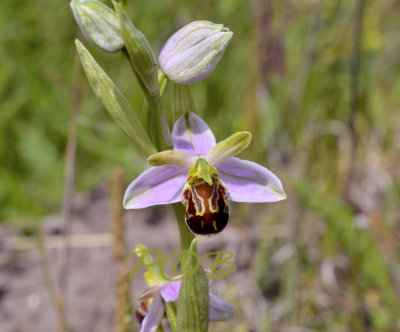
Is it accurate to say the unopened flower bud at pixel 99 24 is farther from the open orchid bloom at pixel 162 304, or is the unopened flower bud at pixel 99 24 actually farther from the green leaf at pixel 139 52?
the open orchid bloom at pixel 162 304

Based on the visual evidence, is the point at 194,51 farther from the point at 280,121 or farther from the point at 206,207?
the point at 280,121

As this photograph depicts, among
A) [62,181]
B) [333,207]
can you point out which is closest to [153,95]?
[333,207]

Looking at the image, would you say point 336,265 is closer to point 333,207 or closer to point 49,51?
point 333,207

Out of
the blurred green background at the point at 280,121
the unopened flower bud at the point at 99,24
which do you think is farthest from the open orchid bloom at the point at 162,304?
the blurred green background at the point at 280,121

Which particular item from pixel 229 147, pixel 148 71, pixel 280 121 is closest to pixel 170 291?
pixel 229 147

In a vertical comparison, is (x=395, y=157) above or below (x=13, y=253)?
above

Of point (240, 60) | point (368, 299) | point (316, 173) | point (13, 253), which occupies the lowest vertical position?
point (368, 299)

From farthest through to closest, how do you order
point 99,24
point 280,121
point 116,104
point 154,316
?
1. point 280,121
2. point 154,316
3. point 116,104
4. point 99,24
